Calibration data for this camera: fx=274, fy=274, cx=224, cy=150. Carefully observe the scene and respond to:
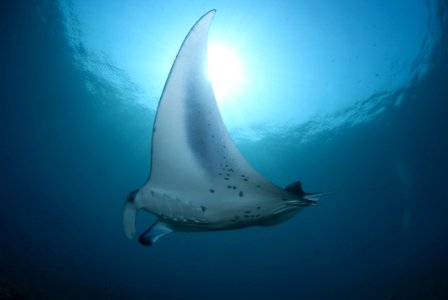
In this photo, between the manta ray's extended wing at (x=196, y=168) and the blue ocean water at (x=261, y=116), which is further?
the blue ocean water at (x=261, y=116)

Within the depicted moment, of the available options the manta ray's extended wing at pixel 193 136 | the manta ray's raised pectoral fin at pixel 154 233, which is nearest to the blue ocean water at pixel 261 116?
the manta ray's raised pectoral fin at pixel 154 233

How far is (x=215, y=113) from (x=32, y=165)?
3294 centimetres

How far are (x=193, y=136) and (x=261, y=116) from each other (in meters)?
13.7

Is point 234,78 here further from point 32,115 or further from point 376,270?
point 376,270

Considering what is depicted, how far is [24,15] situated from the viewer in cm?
1175

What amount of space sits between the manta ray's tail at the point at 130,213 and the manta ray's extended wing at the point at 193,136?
0.34m

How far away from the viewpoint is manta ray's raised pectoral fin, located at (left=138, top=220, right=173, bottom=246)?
3.32 meters

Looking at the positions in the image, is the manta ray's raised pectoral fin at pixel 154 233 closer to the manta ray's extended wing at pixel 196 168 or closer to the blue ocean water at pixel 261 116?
the manta ray's extended wing at pixel 196 168

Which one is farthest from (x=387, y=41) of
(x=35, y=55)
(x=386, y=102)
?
(x=35, y=55)

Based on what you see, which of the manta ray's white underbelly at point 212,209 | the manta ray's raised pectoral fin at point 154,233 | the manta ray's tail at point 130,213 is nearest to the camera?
the manta ray's white underbelly at point 212,209

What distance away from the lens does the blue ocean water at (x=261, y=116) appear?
10.8 meters

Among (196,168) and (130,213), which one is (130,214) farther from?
(196,168)

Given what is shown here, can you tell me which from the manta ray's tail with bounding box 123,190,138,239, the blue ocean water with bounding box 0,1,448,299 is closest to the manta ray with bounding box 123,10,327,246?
the manta ray's tail with bounding box 123,190,138,239

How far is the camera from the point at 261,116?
51.4ft
